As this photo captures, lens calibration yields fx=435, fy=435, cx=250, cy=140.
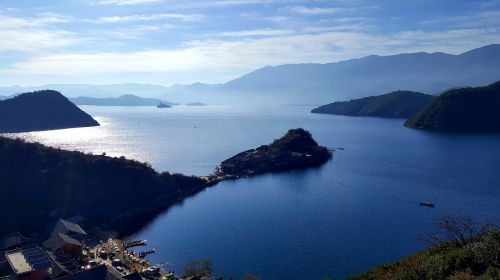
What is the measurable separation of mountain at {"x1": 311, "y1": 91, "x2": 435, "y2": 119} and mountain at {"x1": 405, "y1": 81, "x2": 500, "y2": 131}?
26.8 meters

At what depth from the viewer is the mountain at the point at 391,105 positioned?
10924cm

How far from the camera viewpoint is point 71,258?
19.9 metres

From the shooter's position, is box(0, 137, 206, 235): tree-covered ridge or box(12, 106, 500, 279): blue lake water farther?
box(0, 137, 206, 235): tree-covered ridge

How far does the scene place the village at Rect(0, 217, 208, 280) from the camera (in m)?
16.8

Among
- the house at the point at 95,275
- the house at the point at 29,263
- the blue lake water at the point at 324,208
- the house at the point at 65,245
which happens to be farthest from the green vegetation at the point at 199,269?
the house at the point at 29,263

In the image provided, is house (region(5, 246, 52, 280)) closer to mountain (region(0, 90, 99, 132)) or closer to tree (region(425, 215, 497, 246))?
tree (region(425, 215, 497, 246))

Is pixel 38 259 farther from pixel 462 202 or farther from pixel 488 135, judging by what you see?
pixel 488 135

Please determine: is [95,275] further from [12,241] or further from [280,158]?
[280,158]

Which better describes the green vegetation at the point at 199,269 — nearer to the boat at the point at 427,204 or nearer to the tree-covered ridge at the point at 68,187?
the tree-covered ridge at the point at 68,187

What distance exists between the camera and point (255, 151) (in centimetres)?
5088

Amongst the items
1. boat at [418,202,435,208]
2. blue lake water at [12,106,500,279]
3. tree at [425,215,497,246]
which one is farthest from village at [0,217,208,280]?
boat at [418,202,435,208]

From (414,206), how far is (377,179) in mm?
9508

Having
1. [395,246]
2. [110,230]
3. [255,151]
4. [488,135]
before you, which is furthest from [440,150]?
[110,230]

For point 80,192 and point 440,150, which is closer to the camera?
point 80,192
